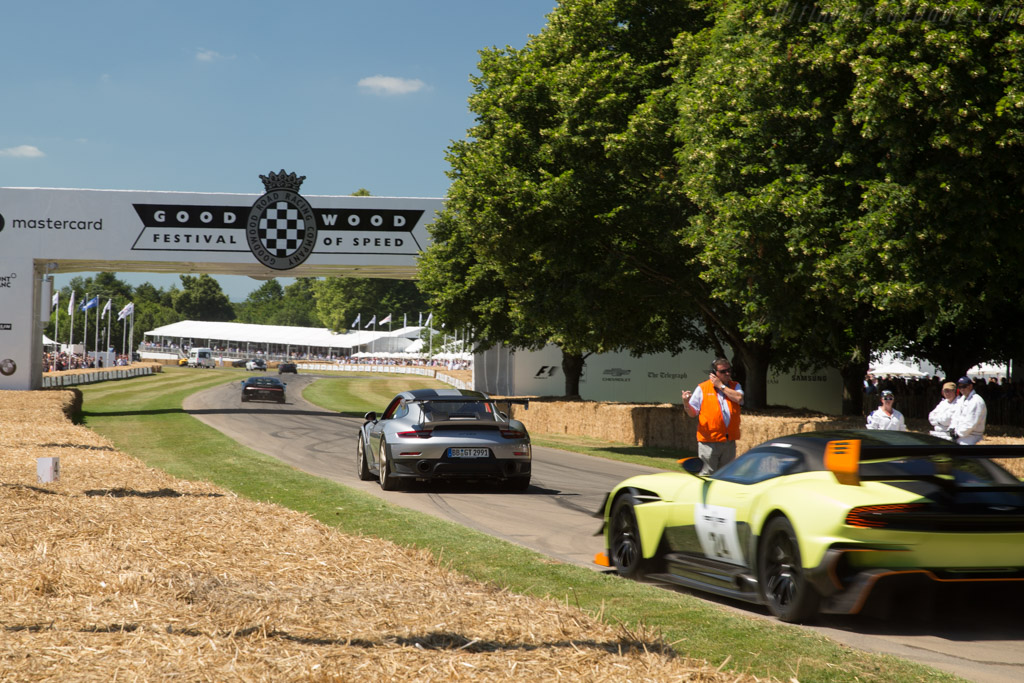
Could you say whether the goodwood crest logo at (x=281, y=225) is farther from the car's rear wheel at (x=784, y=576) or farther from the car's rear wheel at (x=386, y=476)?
the car's rear wheel at (x=784, y=576)

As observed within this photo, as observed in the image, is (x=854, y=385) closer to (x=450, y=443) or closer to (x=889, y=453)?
(x=450, y=443)

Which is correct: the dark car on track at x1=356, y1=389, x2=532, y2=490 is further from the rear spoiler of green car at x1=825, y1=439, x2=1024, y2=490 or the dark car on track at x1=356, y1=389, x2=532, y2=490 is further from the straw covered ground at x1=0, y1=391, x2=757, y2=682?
the rear spoiler of green car at x1=825, y1=439, x2=1024, y2=490

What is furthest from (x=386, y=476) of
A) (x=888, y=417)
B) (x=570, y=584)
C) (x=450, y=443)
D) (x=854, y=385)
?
(x=854, y=385)

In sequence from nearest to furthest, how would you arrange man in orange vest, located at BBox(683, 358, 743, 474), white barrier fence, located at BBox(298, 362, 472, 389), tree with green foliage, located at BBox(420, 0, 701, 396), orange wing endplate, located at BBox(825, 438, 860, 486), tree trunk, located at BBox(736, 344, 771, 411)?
orange wing endplate, located at BBox(825, 438, 860, 486) → man in orange vest, located at BBox(683, 358, 743, 474) → tree with green foliage, located at BBox(420, 0, 701, 396) → tree trunk, located at BBox(736, 344, 771, 411) → white barrier fence, located at BBox(298, 362, 472, 389)

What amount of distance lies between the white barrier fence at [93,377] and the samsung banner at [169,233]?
511 inches

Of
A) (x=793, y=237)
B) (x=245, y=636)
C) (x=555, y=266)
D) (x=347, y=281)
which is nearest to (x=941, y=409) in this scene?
(x=793, y=237)

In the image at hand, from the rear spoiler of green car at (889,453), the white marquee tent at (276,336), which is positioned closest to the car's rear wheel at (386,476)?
the rear spoiler of green car at (889,453)

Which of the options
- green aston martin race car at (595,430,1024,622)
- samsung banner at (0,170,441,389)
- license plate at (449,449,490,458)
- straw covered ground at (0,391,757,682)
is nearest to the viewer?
straw covered ground at (0,391,757,682)

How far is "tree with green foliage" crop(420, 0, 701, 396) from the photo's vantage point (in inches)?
906

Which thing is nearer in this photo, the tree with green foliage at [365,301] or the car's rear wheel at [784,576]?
the car's rear wheel at [784,576]

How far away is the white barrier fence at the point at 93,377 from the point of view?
5181 cm

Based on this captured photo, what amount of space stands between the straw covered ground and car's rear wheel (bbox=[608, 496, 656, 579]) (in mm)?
1387

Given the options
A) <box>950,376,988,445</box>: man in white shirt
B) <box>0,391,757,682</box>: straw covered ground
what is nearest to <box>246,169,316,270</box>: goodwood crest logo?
<box>950,376,988,445</box>: man in white shirt

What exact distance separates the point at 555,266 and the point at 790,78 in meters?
7.93
